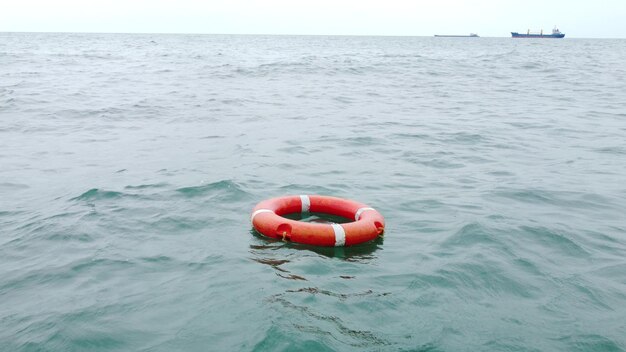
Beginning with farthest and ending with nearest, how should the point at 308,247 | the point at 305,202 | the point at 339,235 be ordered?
the point at 305,202 → the point at 308,247 → the point at 339,235

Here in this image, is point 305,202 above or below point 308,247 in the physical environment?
above

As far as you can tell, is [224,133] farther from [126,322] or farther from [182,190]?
[126,322]

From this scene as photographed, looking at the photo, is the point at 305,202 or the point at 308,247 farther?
the point at 305,202

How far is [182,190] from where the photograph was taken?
8023 mm

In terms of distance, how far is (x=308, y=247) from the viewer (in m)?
6.00

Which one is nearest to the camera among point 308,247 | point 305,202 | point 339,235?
point 339,235

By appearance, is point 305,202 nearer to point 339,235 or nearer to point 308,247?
point 308,247

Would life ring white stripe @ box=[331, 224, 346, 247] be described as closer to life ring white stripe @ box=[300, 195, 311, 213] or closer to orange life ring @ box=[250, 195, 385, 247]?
orange life ring @ box=[250, 195, 385, 247]

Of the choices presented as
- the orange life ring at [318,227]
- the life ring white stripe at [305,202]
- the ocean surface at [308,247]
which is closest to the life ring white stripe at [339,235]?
the orange life ring at [318,227]

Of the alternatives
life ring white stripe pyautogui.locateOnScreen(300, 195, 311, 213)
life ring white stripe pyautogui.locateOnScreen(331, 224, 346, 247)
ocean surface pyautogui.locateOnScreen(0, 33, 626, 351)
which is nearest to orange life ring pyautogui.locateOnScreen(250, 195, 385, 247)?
life ring white stripe pyautogui.locateOnScreen(331, 224, 346, 247)

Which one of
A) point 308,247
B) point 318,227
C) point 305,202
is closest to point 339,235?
point 318,227

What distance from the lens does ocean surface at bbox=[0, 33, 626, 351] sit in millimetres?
4387

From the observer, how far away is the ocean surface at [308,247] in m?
4.39

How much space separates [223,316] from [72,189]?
452cm
